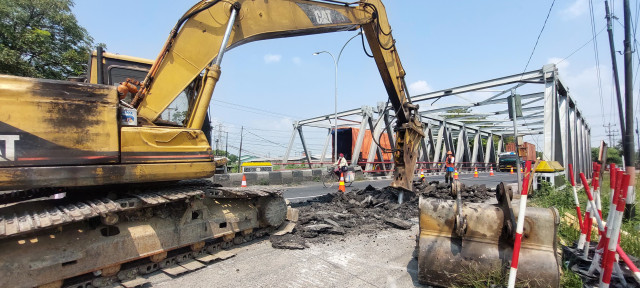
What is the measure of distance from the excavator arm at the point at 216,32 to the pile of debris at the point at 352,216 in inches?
93.2

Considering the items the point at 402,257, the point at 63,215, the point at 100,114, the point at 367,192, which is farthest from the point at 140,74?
the point at 367,192

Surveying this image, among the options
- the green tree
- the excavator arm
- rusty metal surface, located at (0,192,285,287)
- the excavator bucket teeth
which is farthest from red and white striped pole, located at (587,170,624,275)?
the green tree

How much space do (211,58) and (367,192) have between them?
17.6 ft

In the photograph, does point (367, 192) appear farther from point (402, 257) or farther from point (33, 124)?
point (33, 124)

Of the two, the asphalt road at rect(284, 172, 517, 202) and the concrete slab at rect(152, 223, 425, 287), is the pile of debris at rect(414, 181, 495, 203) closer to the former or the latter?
the asphalt road at rect(284, 172, 517, 202)

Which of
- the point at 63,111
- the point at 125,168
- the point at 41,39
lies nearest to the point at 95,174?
the point at 125,168

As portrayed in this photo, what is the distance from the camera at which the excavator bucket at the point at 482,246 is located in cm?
308

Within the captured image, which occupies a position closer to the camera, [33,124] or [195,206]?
[33,124]

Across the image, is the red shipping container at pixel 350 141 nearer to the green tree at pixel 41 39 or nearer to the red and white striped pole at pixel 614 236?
the green tree at pixel 41 39

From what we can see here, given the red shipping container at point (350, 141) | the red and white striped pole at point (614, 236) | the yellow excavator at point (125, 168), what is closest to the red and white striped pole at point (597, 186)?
the red and white striped pole at point (614, 236)

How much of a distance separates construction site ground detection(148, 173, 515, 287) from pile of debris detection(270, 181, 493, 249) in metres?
0.15

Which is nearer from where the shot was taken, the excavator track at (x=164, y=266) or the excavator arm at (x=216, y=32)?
the excavator track at (x=164, y=266)

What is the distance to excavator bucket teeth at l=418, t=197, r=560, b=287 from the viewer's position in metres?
3.07

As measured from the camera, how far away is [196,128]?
4.16m
